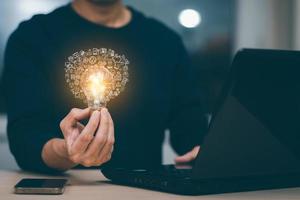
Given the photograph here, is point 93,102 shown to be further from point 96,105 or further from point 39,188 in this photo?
point 39,188

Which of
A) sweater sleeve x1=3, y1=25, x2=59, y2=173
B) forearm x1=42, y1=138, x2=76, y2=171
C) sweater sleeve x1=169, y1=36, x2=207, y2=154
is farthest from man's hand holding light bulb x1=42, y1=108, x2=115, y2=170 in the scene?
sweater sleeve x1=169, y1=36, x2=207, y2=154

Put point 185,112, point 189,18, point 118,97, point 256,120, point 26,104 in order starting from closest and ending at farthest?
point 256,120 < point 26,104 < point 118,97 < point 185,112 < point 189,18

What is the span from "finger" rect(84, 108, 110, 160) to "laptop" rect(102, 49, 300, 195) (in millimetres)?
82

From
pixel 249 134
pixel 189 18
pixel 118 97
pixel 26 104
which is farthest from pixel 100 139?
pixel 189 18

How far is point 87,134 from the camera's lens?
902 millimetres

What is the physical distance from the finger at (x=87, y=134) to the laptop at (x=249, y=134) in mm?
112

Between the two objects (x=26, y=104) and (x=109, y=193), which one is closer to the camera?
(x=109, y=193)

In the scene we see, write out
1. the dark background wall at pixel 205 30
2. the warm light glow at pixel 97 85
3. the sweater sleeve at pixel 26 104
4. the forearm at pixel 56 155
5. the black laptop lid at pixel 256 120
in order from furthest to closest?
the dark background wall at pixel 205 30
the sweater sleeve at pixel 26 104
the forearm at pixel 56 155
the warm light glow at pixel 97 85
the black laptop lid at pixel 256 120

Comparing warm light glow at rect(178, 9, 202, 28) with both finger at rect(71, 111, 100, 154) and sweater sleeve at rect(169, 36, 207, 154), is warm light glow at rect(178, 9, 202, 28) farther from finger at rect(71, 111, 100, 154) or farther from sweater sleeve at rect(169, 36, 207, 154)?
finger at rect(71, 111, 100, 154)

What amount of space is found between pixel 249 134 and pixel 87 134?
0.26 meters

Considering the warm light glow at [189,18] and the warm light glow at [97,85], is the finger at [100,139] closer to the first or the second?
the warm light glow at [97,85]

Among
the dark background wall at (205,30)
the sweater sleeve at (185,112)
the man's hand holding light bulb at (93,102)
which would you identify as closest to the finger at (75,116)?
the man's hand holding light bulb at (93,102)

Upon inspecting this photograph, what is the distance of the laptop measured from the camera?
83 centimetres

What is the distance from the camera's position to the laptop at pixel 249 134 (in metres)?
0.83
